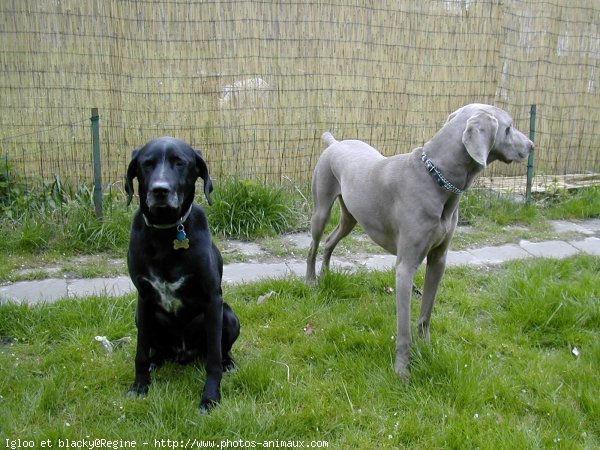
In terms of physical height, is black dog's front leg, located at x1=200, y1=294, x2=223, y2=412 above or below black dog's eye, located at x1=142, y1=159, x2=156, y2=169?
below

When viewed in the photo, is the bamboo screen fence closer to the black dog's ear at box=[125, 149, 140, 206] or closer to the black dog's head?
the black dog's ear at box=[125, 149, 140, 206]

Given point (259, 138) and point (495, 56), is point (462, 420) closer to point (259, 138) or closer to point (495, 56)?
point (259, 138)

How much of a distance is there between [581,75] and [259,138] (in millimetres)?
4902

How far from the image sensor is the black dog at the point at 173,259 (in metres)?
2.72

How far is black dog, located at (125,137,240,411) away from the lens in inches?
107

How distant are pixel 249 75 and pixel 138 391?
4.68m

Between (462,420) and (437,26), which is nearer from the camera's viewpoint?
(462,420)

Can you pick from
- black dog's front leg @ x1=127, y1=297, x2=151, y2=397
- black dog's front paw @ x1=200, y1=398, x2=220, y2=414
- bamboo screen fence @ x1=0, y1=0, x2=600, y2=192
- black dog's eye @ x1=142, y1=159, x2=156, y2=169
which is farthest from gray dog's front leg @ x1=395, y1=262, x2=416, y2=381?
bamboo screen fence @ x1=0, y1=0, x2=600, y2=192

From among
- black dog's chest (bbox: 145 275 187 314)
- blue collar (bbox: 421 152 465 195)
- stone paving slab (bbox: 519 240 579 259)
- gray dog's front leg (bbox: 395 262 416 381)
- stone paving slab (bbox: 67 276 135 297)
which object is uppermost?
blue collar (bbox: 421 152 465 195)

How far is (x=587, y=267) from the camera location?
5098mm

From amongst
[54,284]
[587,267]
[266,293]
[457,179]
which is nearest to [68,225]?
[54,284]

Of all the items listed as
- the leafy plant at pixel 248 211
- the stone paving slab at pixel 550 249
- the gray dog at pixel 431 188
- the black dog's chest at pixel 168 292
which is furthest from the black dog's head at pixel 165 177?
the stone paving slab at pixel 550 249

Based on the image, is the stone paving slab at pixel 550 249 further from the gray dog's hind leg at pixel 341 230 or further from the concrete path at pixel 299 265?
the gray dog's hind leg at pixel 341 230

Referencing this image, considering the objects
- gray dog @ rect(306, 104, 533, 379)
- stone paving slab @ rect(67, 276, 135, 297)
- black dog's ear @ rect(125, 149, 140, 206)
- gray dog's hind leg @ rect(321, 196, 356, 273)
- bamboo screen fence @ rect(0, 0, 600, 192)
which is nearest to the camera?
black dog's ear @ rect(125, 149, 140, 206)
